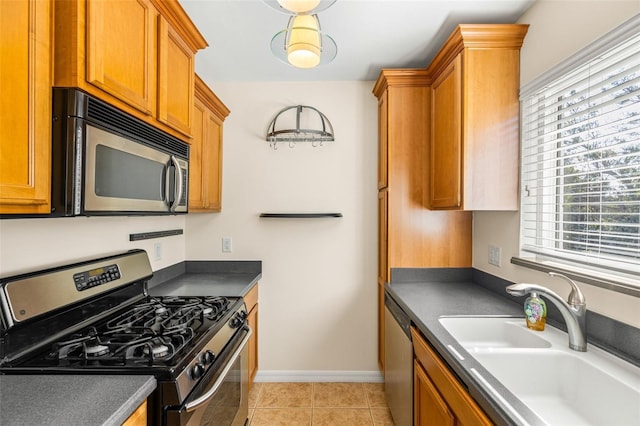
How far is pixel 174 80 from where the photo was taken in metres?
1.59

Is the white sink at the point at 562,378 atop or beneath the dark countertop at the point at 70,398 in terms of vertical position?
beneath

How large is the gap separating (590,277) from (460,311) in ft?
1.90

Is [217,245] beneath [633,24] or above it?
beneath

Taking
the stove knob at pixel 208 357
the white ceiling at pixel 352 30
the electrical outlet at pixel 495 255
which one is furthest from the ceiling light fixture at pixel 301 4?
the electrical outlet at pixel 495 255

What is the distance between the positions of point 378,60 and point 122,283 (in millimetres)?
2184

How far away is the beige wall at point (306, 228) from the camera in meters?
Answer: 2.71

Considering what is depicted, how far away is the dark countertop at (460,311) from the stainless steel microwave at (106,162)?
4.37 ft

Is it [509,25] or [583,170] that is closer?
[583,170]

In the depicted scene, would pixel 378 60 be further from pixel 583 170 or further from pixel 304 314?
pixel 304 314

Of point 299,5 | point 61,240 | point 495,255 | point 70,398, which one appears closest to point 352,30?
point 299,5

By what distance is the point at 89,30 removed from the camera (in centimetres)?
102

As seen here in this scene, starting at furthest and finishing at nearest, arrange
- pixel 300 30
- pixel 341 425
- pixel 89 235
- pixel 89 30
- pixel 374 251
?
1. pixel 374 251
2. pixel 341 425
3. pixel 89 235
4. pixel 300 30
5. pixel 89 30

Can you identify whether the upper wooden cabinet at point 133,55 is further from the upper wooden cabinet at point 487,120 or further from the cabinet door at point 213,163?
the upper wooden cabinet at point 487,120

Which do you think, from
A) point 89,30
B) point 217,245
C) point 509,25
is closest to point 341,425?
point 217,245
